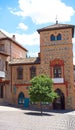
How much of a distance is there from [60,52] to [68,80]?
455cm

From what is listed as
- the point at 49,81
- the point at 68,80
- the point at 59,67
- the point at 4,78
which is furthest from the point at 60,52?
the point at 4,78

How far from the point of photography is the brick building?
34.9 m

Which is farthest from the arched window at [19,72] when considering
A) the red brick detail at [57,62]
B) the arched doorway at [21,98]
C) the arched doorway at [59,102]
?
the arched doorway at [59,102]

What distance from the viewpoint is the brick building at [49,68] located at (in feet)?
114

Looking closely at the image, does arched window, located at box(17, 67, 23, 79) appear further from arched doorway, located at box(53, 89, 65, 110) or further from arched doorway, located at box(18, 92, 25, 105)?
arched doorway, located at box(53, 89, 65, 110)

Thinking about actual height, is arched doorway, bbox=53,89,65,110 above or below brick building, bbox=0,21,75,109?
below

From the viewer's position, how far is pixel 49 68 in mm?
36125

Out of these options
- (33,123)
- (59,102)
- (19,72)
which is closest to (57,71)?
(59,102)

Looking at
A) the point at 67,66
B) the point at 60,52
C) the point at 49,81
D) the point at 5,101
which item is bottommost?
the point at 5,101

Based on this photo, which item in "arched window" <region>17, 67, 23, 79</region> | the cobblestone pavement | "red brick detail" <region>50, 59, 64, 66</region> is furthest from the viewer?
"arched window" <region>17, 67, 23, 79</region>

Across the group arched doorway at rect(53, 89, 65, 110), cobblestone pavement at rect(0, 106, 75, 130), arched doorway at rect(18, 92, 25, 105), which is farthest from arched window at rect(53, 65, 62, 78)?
cobblestone pavement at rect(0, 106, 75, 130)

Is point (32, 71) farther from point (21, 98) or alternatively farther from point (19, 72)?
point (21, 98)

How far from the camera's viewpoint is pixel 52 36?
37.0 meters

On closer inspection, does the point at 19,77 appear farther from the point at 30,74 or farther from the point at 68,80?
the point at 68,80
